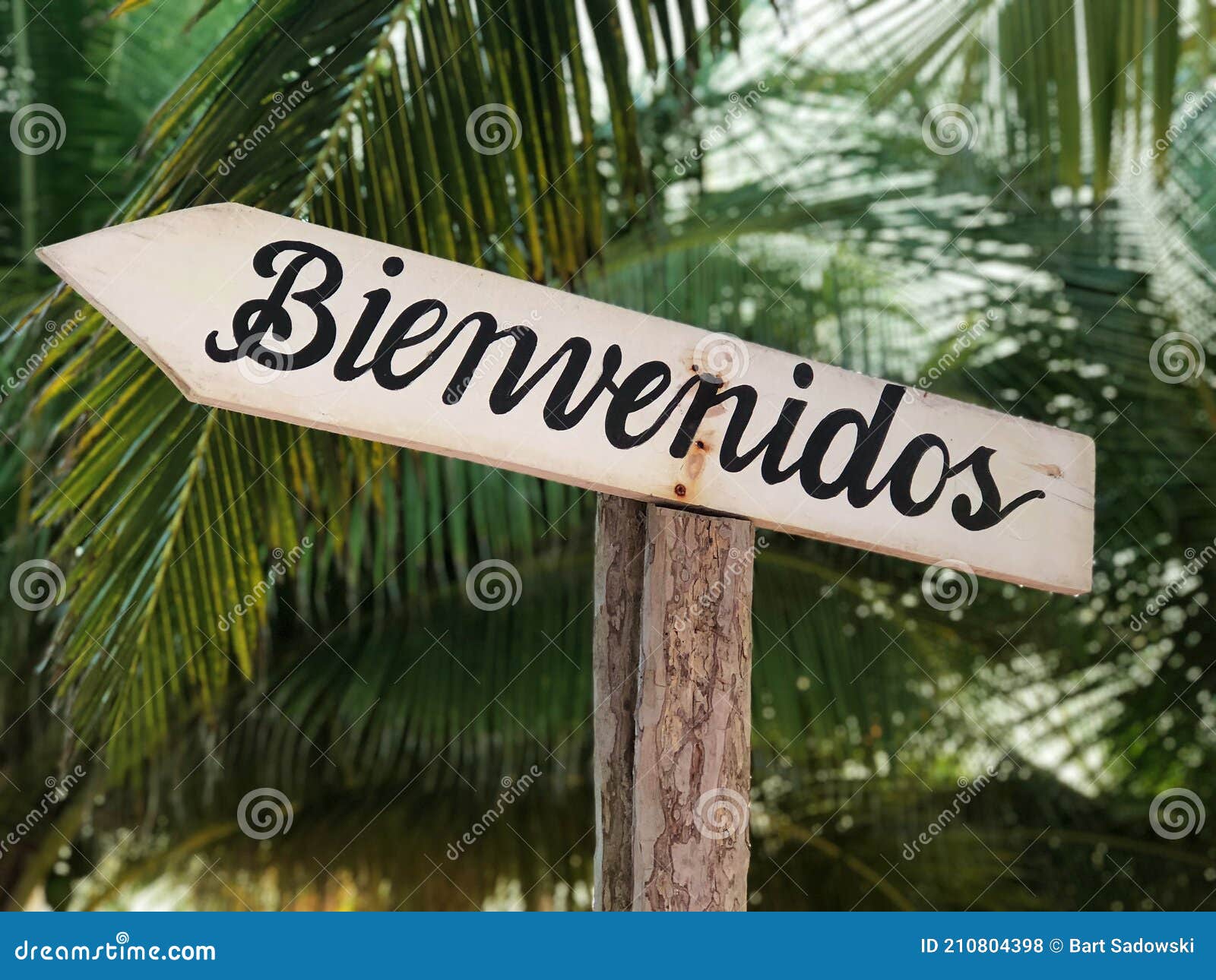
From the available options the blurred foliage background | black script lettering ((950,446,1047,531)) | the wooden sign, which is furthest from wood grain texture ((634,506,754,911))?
the blurred foliage background

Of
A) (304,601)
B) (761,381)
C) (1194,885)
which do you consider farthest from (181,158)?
(1194,885)

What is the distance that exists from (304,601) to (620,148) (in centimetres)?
250

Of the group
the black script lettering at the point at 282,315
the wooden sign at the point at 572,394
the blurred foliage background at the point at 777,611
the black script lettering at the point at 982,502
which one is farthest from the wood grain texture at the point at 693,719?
the blurred foliage background at the point at 777,611

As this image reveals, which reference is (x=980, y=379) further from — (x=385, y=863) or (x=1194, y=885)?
(x=385, y=863)

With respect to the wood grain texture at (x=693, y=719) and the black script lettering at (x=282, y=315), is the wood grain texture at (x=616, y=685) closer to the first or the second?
the wood grain texture at (x=693, y=719)

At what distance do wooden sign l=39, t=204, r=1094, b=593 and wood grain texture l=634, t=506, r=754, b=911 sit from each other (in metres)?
0.06

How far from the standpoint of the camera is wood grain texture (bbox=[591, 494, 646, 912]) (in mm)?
1527

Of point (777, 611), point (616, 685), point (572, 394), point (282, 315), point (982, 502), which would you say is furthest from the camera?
point (777, 611)

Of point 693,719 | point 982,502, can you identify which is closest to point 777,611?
point 982,502

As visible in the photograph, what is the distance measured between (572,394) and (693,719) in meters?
0.41

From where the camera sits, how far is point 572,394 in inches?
56.7

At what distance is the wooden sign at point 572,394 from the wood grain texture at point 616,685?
0.14m

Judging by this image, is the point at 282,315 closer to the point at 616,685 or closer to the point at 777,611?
the point at 616,685

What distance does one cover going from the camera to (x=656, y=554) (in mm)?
1491
